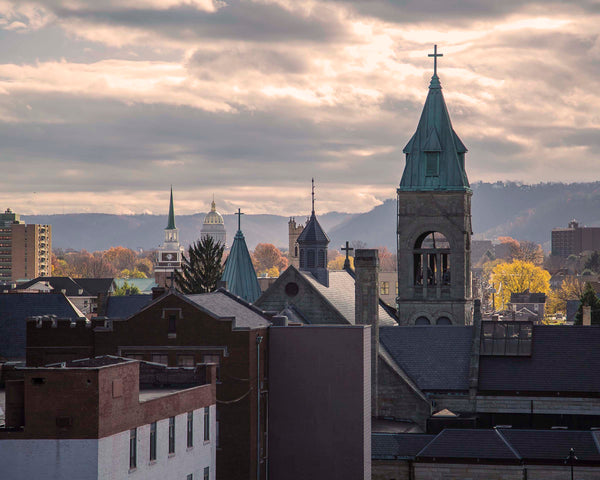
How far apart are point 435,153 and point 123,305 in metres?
55.3

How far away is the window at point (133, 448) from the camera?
4497 centimetres

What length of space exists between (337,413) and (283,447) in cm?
342

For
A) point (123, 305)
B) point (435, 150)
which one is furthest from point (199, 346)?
point (123, 305)

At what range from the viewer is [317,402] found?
58.5 m

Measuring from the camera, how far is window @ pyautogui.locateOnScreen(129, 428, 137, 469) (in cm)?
4497

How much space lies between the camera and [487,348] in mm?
68312

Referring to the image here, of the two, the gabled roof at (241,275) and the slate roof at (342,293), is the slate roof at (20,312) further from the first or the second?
the slate roof at (342,293)

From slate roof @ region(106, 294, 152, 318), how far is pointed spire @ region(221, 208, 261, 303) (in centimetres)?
3072

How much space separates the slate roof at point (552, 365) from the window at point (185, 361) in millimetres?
18629

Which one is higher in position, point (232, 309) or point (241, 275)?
point (241, 275)

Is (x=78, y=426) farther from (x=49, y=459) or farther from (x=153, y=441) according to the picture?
(x=153, y=441)

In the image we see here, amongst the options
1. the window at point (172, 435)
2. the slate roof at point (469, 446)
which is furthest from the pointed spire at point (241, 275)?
the window at point (172, 435)

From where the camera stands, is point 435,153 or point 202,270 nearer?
point 435,153

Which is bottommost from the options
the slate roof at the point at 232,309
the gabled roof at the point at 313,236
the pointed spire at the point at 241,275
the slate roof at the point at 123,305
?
the slate roof at the point at 123,305
